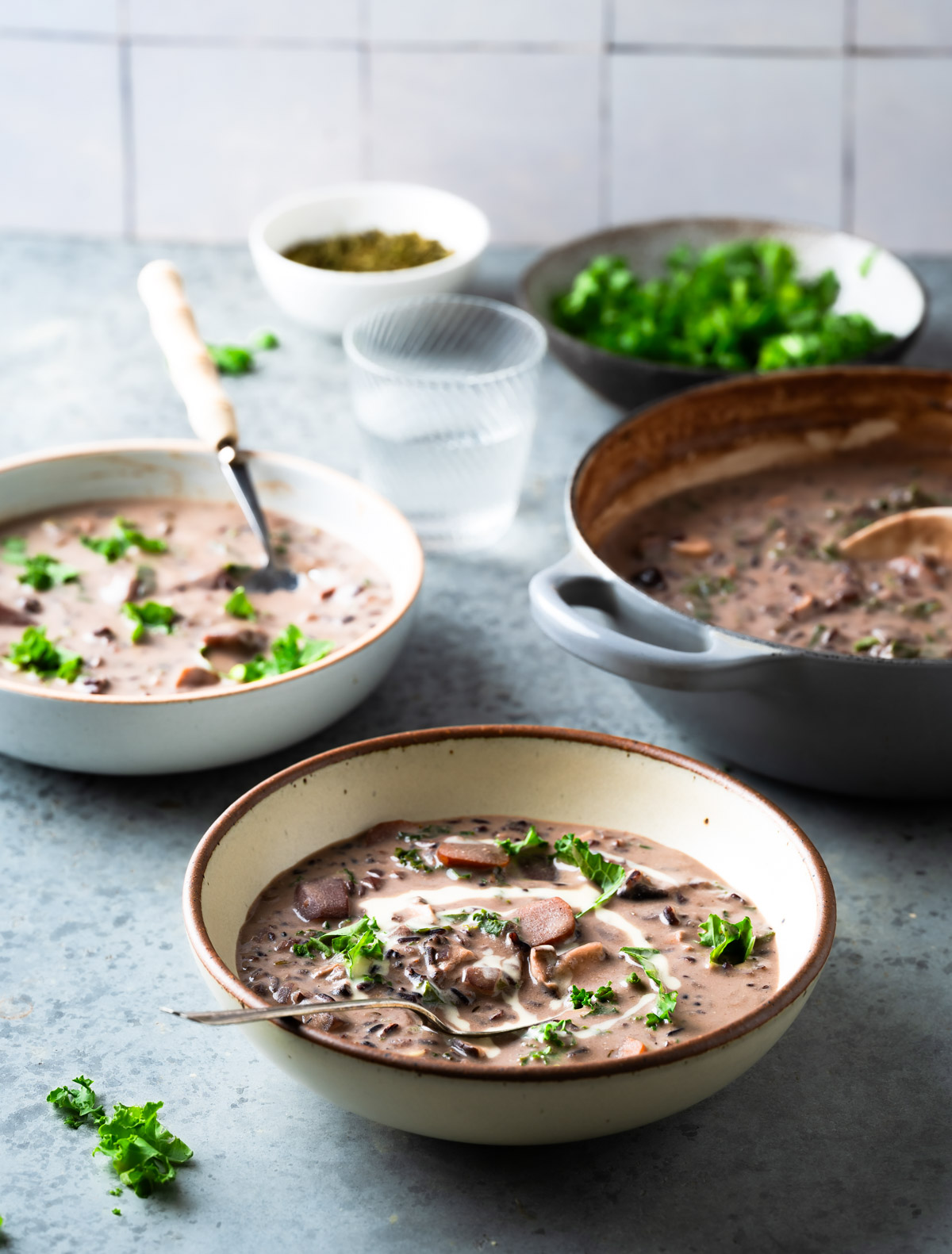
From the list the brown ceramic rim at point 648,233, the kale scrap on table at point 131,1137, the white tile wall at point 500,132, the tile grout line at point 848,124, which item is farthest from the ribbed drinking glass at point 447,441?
the tile grout line at point 848,124

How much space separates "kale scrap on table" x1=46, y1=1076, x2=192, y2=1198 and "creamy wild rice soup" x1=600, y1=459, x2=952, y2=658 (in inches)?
27.2

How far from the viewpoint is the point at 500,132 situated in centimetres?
279

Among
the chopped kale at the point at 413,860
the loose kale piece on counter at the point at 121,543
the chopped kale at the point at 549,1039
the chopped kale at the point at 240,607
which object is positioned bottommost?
the chopped kale at the point at 549,1039

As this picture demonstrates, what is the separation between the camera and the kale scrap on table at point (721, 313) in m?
1.98

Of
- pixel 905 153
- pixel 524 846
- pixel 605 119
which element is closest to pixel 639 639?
pixel 524 846

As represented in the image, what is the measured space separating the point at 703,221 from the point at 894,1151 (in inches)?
67.5

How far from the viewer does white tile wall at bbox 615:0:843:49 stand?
8.68 ft

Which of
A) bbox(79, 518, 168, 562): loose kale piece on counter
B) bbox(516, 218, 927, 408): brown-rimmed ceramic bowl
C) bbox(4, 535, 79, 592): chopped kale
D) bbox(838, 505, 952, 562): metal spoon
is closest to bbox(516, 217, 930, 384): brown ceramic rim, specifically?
bbox(516, 218, 927, 408): brown-rimmed ceramic bowl

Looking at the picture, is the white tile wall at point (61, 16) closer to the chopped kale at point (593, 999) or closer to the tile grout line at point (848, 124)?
the tile grout line at point (848, 124)

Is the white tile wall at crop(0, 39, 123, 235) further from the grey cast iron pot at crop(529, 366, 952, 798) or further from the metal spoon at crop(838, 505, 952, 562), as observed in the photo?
the metal spoon at crop(838, 505, 952, 562)

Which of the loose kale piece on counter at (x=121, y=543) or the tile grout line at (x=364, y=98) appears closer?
the loose kale piece on counter at (x=121, y=543)

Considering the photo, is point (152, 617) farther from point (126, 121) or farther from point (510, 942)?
point (126, 121)

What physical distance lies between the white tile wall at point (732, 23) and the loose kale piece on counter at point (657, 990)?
2.15 metres

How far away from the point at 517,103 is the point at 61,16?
0.92 m
